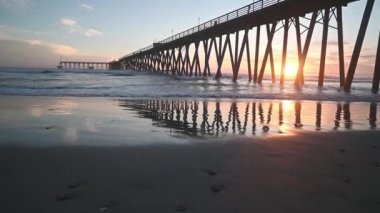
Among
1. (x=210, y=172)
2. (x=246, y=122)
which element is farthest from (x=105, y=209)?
(x=246, y=122)

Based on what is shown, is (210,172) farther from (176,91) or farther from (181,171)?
(176,91)

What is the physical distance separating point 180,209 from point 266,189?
2.60 feet

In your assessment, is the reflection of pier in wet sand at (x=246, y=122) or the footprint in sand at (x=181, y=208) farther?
the reflection of pier in wet sand at (x=246, y=122)

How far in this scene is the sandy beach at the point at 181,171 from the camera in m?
2.51

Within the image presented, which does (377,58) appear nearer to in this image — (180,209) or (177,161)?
(177,161)

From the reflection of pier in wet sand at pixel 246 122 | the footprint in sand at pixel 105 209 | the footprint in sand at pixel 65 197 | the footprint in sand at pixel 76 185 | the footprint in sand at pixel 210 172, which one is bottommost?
the footprint in sand at pixel 105 209

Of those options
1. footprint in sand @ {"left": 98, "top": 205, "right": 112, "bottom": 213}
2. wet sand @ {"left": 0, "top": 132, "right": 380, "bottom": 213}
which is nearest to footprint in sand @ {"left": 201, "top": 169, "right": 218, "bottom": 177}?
wet sand @ {"left": 0, "top": 132, "right": 380, "bottom": 213}

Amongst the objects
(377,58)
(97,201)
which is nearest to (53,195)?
(97,201)

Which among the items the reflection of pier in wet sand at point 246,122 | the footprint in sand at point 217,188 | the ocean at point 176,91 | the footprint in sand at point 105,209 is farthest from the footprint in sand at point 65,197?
the ocean at point 176,91

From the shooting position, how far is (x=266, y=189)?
2816mm

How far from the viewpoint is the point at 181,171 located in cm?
324

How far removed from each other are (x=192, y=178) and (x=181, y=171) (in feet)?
0.73

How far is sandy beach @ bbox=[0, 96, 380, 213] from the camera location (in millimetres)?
2508

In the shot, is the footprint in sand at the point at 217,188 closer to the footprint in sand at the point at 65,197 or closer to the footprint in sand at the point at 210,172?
the footprint in sand at the point at 210,172
